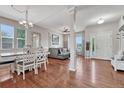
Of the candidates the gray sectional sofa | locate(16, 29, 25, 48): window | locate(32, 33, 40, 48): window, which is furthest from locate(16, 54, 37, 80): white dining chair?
locate(32, 33, 40, 48): window

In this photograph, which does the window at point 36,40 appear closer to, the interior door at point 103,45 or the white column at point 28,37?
the white column at point 28,37

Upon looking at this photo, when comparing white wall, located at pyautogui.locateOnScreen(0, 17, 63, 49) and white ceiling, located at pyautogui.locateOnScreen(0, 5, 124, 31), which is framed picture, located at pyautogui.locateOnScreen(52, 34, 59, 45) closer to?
white wall, located at pyautogui.locateOnScreen(0, 17, 63, 49)

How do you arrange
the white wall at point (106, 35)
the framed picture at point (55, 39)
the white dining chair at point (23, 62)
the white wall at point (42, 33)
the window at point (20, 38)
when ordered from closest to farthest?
the white dining chair at point (23, 62)
the white wall at point (42, 33)
the window at point (20, 38)
the white wall at point (106, 35)
the framed picture at point (55, 39)

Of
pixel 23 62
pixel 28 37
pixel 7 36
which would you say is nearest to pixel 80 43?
pixel 28 37

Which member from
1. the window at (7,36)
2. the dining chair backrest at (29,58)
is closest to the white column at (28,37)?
the window at (7,36)

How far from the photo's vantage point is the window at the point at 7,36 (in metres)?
4.81

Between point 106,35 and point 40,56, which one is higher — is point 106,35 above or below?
above

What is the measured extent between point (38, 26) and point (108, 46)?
528 centimetres

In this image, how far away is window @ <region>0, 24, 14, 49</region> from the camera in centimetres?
481

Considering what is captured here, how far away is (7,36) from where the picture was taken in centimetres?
503

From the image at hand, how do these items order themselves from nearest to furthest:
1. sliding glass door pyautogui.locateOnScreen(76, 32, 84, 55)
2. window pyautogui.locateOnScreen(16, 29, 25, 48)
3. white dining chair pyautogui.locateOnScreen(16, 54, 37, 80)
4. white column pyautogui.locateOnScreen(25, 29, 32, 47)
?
white dining chair pyautogui.locateOnScreen(16, 54, 37, 80)
window pyautogui.locateOnScreen(16, 29, 25, 48)
white column pyautogui.locateOnScreen(25, 29, 32, 47)
sliding glass door pyautogui.locateOnScreen(76, 32, 84, 55)

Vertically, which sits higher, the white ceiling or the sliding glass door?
the white ceiling

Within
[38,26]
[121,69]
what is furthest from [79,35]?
[121,69]

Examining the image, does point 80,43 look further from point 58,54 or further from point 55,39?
point 58,54
